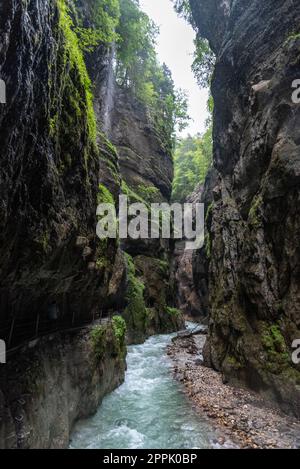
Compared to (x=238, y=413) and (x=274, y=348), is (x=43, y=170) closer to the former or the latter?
(x=238, y=413)

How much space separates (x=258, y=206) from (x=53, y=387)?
9.33 m

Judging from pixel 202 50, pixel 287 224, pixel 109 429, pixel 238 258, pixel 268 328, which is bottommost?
pixel 109 429

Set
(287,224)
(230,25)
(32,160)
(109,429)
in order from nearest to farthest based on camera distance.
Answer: (32,160) < (109,429) < (287,224) < (230,25)

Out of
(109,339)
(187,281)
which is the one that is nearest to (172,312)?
(187,281)

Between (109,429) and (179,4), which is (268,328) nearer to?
(109,429)

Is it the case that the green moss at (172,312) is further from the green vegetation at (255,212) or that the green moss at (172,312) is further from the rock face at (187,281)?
the green vegetation at (255,212)

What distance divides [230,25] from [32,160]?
1541 centimetres

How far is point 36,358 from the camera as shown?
7254 millimetres

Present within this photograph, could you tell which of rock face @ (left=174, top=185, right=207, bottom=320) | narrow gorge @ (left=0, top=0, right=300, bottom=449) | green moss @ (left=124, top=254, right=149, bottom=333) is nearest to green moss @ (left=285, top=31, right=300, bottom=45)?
narrow gorge @ (left=0, top=0, right=300, bottom=449)

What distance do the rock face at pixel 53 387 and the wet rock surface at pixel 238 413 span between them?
11.2 ft

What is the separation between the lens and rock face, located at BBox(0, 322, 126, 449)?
18.2 feet

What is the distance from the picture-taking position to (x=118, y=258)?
53.3 ft

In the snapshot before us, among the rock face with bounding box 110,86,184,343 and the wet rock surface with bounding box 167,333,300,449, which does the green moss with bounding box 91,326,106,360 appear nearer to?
the wet rock surface with bounding box 167,333,300,449
